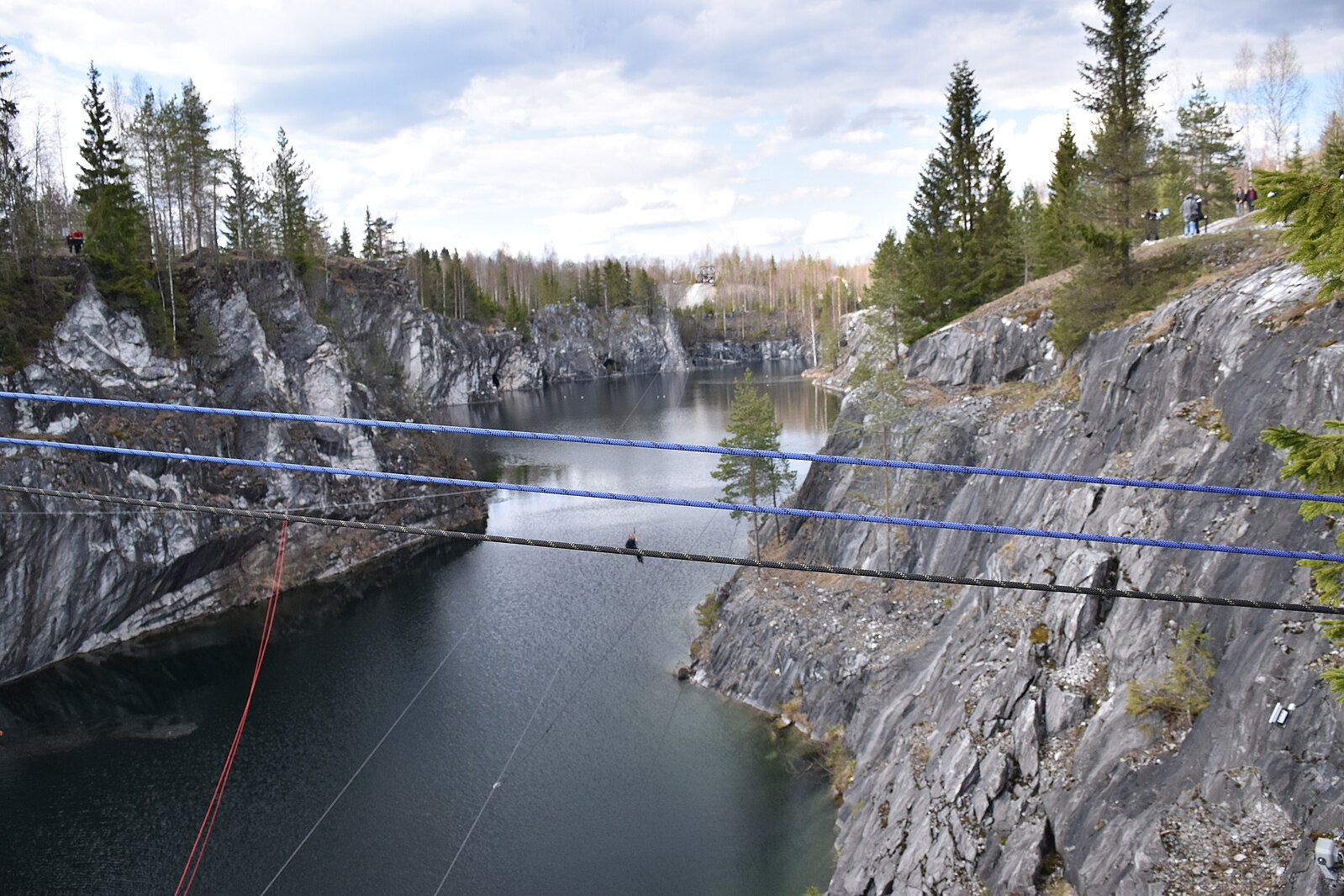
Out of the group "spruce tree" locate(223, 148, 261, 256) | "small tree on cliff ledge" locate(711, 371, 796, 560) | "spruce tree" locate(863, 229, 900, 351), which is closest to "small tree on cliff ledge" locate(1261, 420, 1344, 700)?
"small tree on cliff ledge" locate(711, 371, 796, 560)

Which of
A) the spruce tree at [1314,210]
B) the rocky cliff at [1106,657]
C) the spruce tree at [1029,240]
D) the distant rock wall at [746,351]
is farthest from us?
the distant rock wall at [746,351]

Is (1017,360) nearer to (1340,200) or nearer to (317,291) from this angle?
(1340,200)

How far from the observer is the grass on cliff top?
21.8m

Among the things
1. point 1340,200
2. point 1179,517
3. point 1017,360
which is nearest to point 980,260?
point 1017,360

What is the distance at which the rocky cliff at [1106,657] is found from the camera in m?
11.0

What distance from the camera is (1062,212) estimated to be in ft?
115

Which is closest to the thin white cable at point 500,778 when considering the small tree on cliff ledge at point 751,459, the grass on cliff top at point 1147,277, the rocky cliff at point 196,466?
the small tree on cliff ledge at point 751,459

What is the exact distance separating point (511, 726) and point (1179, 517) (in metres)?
21.4

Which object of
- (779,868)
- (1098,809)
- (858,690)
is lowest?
(779,868)

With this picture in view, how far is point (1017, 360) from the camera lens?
3297cm

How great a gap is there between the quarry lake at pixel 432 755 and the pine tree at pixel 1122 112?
2040cm

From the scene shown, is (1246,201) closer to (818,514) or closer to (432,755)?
(818,514)

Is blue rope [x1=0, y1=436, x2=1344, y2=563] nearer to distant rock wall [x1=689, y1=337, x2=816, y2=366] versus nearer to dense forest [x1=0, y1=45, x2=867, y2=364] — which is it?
dense forest [x1=0, y1=45, x2=867, y2=364]

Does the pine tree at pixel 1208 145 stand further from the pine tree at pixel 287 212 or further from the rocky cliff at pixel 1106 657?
the pine tree at pixel 287 212
